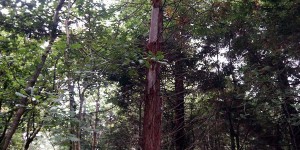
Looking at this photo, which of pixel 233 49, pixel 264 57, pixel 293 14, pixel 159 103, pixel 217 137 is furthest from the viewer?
pixel 217 137

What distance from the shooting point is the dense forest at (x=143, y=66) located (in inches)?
130

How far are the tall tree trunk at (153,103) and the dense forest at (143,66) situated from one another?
15mm

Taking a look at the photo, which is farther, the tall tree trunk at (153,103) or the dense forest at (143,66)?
the tall tree trunk at (153,103)

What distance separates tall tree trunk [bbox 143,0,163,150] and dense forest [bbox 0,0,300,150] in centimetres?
2

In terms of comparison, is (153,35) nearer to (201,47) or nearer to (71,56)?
(71,56)

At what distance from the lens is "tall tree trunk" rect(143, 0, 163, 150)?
12.5 feet

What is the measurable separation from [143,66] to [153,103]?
584 millimetres

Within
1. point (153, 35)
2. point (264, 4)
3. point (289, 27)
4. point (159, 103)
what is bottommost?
point (159, 103)

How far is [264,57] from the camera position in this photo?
10.3 metres

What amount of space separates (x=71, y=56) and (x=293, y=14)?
5.86 m

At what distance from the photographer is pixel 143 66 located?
4031 mm

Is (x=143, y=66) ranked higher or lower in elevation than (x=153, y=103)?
higher

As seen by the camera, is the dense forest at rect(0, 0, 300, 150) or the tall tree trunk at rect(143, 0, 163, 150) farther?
the tall tree trunk at rect(143, 0, 163, 150)

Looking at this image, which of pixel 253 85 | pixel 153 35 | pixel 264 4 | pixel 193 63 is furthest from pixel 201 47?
pixel 153 35
